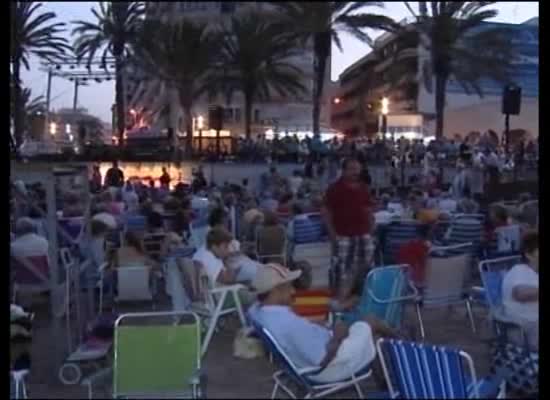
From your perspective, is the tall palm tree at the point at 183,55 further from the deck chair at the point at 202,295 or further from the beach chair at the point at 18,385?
the beach chair at the point at 18,385

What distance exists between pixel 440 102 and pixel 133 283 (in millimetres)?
14334

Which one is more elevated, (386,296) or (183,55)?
(183,55)

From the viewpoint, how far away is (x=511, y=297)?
4234mm

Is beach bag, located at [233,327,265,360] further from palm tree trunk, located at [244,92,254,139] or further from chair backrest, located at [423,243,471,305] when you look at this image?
palm tree trunk, located at [244,92,254,139]

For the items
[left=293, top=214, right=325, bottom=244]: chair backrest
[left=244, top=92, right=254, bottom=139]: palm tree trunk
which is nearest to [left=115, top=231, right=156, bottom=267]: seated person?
[left=293, top=214, right=325, bottom=244]: chair backrest

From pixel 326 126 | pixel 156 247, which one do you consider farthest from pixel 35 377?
pixel 326 126

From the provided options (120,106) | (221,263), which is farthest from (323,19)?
(221,263)

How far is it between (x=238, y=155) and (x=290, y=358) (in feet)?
31.7

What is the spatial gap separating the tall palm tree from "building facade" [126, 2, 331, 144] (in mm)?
261

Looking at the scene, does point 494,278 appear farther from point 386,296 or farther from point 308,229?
point 308,229

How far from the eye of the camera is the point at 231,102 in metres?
23.8

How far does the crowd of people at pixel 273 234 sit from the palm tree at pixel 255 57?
12.4 meters

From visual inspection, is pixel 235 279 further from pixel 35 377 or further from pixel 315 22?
pixel 315 22
